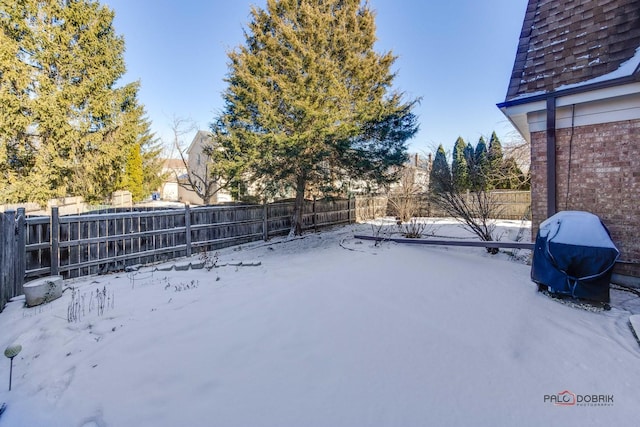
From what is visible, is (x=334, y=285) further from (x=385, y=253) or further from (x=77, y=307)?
(x=77, y=307)

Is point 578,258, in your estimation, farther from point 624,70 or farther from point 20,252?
point 20,252

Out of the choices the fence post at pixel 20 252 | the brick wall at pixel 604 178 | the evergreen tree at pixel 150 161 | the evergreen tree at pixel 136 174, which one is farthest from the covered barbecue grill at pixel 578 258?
the evergreen tree at pixel 150 161

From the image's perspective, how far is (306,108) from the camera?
31.3ft

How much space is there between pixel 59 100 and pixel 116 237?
8.94m

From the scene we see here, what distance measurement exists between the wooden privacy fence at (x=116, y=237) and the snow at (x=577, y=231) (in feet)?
26.0

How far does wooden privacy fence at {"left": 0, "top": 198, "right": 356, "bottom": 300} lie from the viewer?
502cm

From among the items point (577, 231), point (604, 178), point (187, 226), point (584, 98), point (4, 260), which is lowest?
point (4, 260)

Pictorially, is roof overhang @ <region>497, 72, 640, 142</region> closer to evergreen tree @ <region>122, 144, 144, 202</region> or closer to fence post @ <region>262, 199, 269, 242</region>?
fence post @ <region>262, 199, 269, 242</region>

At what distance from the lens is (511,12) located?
973 cm

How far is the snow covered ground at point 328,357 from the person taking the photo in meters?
2.17

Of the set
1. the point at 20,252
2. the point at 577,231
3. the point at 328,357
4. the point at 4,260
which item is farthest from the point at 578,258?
the point at 20,252

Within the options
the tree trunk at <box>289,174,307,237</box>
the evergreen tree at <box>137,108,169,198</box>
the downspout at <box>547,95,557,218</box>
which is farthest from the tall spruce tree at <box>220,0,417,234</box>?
the evergreen tree at <box>137,108,169,198</box>

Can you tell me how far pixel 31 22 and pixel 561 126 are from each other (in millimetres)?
18040

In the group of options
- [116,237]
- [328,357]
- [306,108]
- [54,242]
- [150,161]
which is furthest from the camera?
[150,161]
